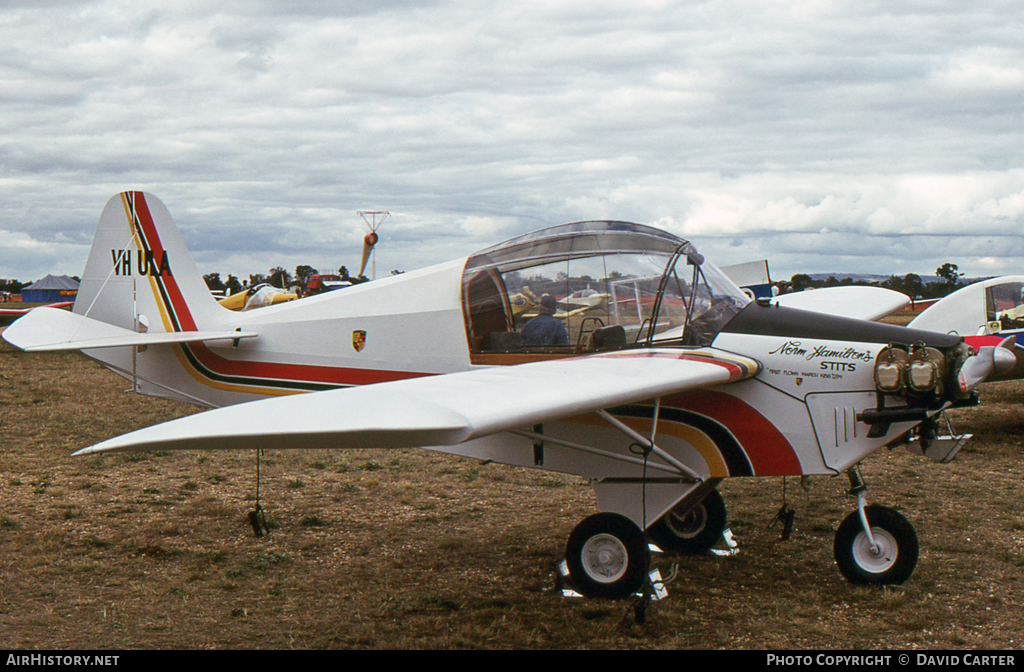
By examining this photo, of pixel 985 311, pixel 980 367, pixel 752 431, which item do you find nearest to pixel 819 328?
pixel 752 431

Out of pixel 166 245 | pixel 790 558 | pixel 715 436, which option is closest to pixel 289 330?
pixel 166 245

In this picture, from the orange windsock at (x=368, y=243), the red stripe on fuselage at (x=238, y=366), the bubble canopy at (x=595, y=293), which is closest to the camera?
the bubble canopy at (x=595, y=293)

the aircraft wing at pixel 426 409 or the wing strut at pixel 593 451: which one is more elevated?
the aircraft wing at pixel 426 409

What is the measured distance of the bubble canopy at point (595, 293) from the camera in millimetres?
5246

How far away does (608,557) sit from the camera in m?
4.87

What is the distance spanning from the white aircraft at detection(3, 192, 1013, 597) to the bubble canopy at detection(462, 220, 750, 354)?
0.5 inches

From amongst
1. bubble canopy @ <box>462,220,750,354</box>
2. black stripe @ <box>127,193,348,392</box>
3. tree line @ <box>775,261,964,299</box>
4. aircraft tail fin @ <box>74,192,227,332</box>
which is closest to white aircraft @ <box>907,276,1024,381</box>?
bubble canopy @ <box>462,220,750,354</box>

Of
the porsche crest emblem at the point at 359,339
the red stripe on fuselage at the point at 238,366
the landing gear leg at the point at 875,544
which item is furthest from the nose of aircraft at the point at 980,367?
the porsche crest emblem at the point at 359,339

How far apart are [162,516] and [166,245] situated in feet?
8.34

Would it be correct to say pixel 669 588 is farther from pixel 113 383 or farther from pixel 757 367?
pixel 113 383

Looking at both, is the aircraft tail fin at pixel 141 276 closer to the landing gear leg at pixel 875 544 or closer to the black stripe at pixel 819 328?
the black stripe at pixel 819 328

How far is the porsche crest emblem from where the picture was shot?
5.96m

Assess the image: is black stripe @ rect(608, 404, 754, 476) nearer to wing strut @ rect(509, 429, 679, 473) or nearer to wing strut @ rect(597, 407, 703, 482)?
wing strut @ rect(597, 407, 703, 482)
